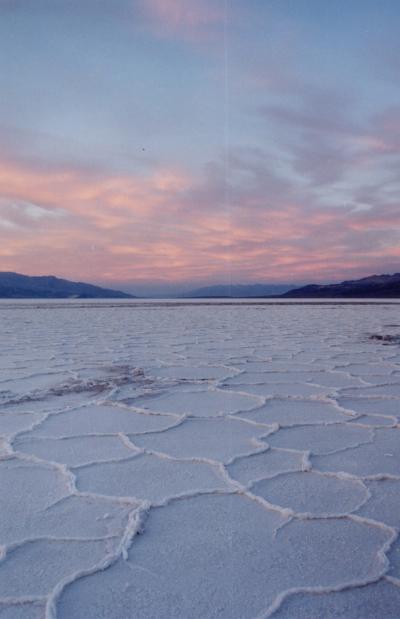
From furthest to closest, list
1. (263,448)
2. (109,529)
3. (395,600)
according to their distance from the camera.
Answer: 1. (263,448)
2. (109,529)
3. (395,600)

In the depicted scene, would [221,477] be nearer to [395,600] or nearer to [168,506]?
[168,506]

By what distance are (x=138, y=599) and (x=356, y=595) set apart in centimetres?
43

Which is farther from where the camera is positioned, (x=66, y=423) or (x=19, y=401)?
(x=19, y=401)

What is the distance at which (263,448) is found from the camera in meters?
1.95

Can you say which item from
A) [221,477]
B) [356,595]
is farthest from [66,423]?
[356,595]

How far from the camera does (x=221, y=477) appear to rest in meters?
1.66

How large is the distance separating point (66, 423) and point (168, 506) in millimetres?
961

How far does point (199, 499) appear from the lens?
1494mm

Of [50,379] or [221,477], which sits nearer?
[221,477]

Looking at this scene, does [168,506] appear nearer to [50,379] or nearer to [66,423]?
[66,423]

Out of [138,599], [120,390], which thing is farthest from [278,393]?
[138,599]

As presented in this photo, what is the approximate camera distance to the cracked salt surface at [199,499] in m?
1.06

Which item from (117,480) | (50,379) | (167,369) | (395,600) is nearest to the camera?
(395,600)

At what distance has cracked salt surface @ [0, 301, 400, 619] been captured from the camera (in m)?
1.06
